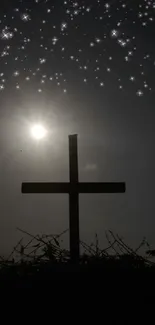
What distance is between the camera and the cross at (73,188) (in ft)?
19.3

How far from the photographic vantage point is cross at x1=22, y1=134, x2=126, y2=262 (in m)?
5.88

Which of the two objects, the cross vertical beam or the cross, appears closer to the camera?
the cross vertical beam

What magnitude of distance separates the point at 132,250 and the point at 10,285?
1.86 m

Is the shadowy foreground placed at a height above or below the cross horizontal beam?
below

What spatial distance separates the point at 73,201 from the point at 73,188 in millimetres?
269

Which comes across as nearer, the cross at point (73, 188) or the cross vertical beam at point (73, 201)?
the cross vertical beam at point (73, 201)

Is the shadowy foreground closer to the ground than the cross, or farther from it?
closer to the ground

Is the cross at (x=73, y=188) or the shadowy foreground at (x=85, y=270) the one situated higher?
the cross at (x=73, y=188)

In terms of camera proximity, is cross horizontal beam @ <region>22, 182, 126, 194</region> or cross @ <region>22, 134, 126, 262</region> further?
cross horizontal beam @ <region>22, 182, 126, 194</region>

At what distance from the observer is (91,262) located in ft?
14.3

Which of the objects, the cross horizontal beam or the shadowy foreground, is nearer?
the shadowy foreground

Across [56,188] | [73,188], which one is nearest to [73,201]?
[73,188]

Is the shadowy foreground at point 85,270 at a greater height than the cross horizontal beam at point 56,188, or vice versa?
the cross horizontal beam at point 56,188

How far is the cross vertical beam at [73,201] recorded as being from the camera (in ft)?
18.5
